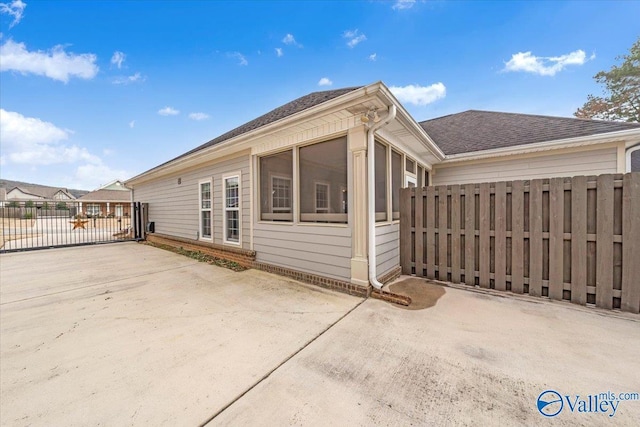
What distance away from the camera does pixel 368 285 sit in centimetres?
344

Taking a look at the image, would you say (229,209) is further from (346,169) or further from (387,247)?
(387,247)

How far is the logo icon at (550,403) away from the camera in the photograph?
1.46m

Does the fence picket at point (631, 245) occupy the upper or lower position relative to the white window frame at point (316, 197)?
lower

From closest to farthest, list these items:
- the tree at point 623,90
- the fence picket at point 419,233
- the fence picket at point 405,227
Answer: the fence picket at point 419,233
the fence picket at point 405,227
the tree at point 623,90

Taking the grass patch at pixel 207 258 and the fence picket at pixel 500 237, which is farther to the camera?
the grass patch at pixel 207 258

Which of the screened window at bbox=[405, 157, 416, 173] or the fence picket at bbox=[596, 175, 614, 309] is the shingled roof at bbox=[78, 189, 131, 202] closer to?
the screened window at bbox=[405, 157, 416, 173]

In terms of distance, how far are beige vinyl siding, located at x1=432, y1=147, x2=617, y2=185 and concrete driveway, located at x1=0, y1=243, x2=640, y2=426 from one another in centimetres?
400

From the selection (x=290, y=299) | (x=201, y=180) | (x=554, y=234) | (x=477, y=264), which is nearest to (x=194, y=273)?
(x=290, y=299)

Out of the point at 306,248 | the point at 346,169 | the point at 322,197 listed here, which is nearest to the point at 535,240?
the point at 346,169

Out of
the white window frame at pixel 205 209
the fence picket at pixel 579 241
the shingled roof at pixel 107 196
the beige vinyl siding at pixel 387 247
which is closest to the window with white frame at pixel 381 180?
the beige vinyl siding at pixel 387 247

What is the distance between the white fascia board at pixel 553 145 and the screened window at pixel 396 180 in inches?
94.6

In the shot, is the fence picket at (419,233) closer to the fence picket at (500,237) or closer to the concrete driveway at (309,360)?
the concrete driveway at (309,360)

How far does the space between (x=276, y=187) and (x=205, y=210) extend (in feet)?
10.8

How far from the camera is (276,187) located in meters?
4.85
